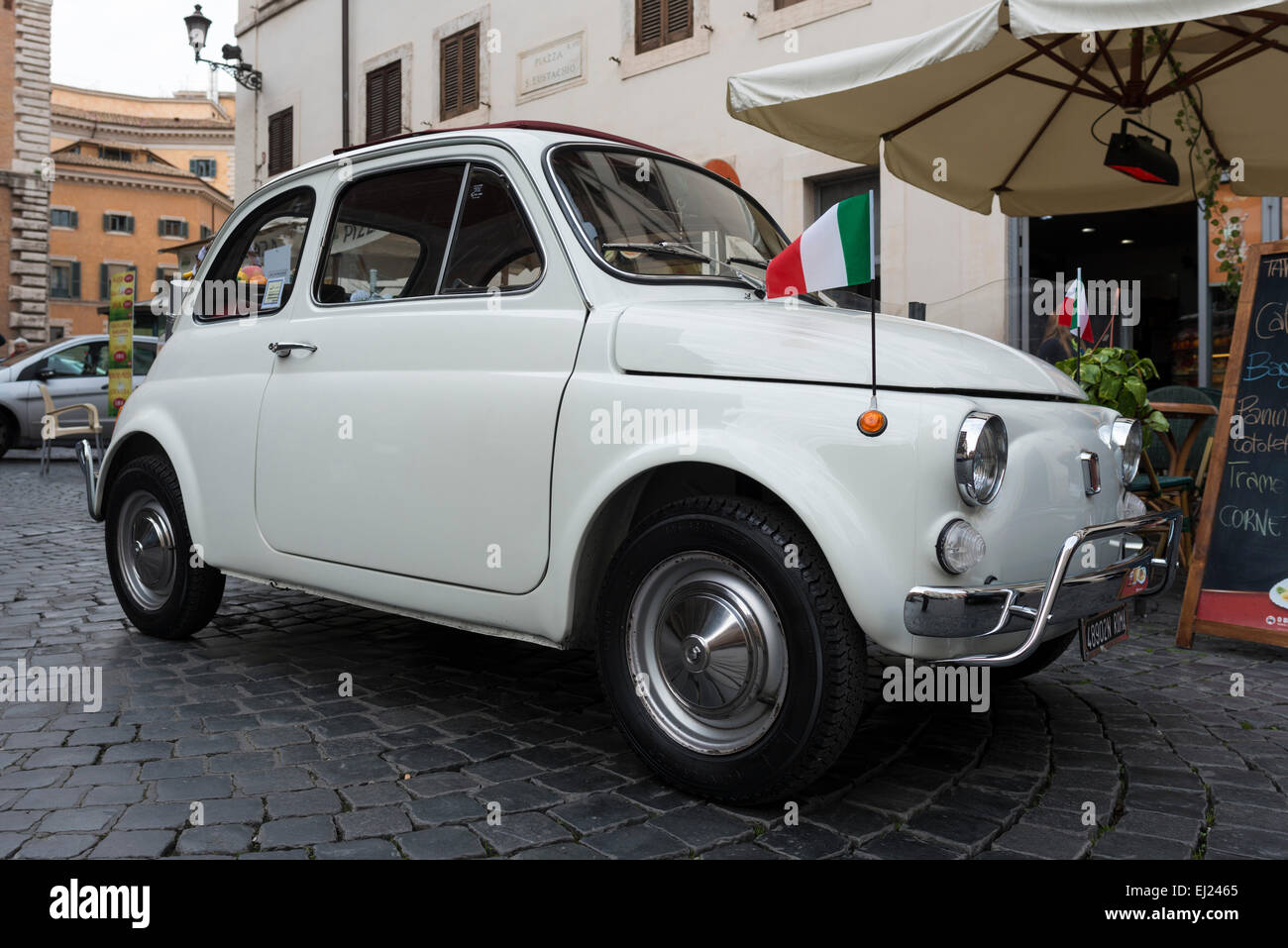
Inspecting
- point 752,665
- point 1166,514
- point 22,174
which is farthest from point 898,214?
point 22,174

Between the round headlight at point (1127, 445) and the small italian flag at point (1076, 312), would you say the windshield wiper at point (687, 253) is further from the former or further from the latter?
the small italian flag at point (1076, 312)

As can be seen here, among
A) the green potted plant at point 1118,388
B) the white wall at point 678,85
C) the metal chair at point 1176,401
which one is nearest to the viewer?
the green potted plant at point 1118,388

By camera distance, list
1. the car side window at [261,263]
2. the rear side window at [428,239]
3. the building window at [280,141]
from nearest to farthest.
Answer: the rear side window at [428,239], the car side window at [261,263], the building window at [280,141]

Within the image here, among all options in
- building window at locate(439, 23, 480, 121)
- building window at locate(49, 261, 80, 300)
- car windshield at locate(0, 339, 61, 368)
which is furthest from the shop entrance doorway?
building window at locate(49, 261, 80, 300)

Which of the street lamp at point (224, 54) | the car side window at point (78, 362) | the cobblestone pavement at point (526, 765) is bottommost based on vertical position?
the cobblestone pavement at point (526, 765)

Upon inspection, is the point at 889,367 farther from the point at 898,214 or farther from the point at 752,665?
the point at 898,214

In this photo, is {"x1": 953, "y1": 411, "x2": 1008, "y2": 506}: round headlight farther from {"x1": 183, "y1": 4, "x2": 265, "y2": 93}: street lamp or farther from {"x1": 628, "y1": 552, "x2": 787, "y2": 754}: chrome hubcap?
{"x1": 183, "y1": 4, "x2": 265, "y2": 93}: street lamp

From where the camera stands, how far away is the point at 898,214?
10.3 metres

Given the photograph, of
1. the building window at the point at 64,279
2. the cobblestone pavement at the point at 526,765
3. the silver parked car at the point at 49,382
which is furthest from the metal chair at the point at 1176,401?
→ the building window at the point at 64,279

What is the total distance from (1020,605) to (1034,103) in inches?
175

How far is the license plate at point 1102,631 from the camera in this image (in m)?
2.80

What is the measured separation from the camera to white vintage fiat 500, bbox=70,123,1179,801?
99.0 inches

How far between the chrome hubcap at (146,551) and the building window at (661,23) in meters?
9.47

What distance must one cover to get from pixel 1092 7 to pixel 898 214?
6367 mm
